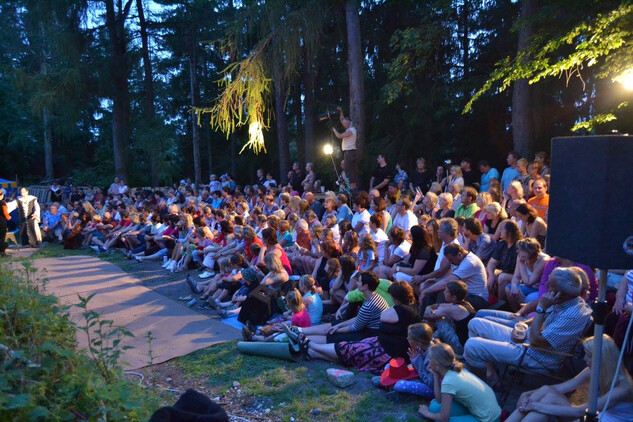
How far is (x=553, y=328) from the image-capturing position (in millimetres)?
4074

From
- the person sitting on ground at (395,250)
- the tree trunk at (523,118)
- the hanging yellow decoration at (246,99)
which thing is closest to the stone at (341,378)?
the person sitting on ground at (395,250)

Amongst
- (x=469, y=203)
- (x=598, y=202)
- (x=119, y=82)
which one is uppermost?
(x=119, y=82)

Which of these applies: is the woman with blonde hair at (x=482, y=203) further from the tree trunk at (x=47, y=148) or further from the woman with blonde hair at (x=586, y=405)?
the tree trunk at (x=47, y=148)

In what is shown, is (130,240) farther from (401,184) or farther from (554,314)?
(554,314)

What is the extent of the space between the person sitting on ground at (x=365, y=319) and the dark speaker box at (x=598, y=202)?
8.98ft

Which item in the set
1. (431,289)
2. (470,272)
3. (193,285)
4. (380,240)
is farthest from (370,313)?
(193,285)

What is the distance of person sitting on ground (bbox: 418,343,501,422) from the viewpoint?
12.1 ft

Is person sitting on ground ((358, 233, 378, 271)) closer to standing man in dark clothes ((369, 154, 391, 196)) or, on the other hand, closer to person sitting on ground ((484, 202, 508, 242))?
person sitting on ground ((484, 202, 508, 242))

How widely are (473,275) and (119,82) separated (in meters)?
19.1

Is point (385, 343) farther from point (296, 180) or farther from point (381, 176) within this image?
point (296, 180)

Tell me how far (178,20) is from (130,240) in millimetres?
12509

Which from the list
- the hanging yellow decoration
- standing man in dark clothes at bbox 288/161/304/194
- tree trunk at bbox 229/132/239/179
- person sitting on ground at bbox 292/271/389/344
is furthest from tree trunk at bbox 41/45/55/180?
person sitting on ground at bbox 292/271/389/344

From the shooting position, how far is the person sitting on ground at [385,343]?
16.3 feet

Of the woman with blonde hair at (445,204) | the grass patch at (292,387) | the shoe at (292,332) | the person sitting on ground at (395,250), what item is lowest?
the grass patch at (292,387)
